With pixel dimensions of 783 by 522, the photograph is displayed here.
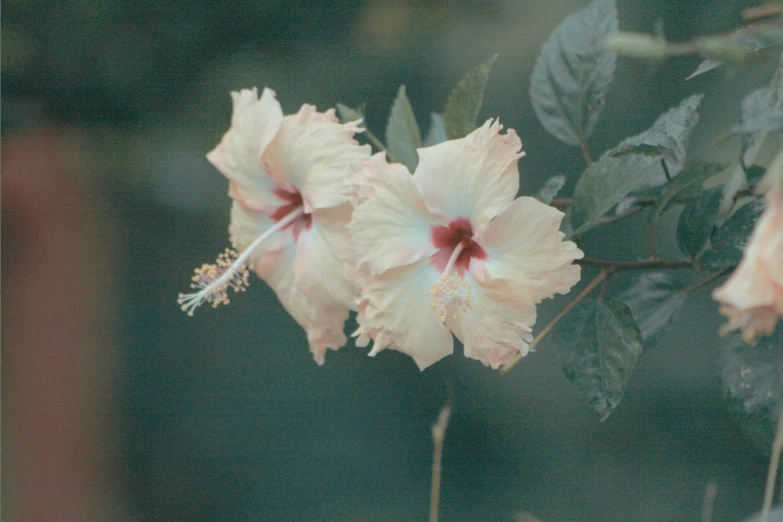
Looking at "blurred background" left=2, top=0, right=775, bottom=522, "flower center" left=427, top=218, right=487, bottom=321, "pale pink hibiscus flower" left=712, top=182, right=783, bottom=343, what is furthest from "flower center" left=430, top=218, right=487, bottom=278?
"blurred background" left=2, top=0, right=775, bottom=522

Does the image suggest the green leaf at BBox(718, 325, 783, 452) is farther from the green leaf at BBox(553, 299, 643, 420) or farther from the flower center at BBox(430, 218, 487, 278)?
the flower center at BBox(430, 218, 487, 278)

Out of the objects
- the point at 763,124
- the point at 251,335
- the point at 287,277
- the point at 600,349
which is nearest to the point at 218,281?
the point at 287,277

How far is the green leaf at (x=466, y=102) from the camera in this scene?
536 mm

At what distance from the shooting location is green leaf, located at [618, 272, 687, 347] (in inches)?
22.2

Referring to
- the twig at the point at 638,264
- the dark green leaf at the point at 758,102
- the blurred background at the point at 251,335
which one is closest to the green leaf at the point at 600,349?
the twig at the point at 638,264

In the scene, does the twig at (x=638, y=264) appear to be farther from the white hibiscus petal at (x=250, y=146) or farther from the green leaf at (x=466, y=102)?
the white hibiscus petal at (x=250, y=146)

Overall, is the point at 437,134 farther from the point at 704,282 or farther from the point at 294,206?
the point at 704,282

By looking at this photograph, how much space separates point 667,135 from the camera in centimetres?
44

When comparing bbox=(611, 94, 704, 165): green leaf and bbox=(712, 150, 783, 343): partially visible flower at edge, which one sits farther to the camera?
bbox=(611, 94, 704, 165): green leaf

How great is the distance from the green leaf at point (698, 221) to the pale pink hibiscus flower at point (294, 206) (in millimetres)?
222

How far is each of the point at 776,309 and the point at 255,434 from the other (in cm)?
136

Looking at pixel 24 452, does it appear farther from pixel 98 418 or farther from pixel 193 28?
pixel 193 28

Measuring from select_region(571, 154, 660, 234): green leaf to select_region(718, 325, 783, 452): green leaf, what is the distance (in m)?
0.13

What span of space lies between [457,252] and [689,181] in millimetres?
152
